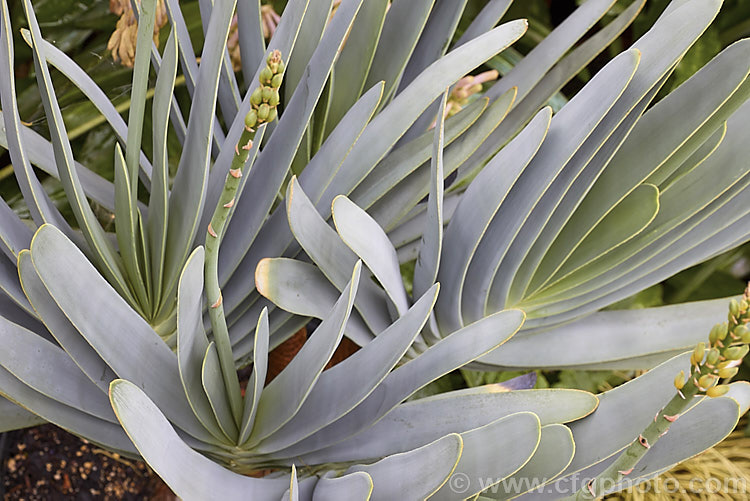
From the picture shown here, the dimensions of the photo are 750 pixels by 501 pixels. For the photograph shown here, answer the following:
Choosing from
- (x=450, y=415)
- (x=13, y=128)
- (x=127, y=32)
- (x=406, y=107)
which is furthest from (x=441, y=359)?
(x=127, y=32)

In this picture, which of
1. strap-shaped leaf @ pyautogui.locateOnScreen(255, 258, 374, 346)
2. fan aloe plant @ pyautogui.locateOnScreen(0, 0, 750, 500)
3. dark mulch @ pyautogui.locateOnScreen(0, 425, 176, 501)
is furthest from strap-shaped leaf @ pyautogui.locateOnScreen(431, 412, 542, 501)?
dark mulch @ pyautogui.locateOnScreen(0, 425, 176, 501)

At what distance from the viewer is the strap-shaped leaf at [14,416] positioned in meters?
0.39

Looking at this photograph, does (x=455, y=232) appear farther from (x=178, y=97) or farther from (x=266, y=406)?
(x=178, y=97)

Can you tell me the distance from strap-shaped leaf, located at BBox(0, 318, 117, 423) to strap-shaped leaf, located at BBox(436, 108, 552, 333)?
202 millimetres

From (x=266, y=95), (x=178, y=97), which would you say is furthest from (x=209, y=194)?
(x=178, y=97)

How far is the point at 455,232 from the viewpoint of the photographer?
39 cm

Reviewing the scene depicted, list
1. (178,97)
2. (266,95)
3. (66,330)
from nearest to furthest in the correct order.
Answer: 1. (266,95)
2. (66,330)
3. (178,97)

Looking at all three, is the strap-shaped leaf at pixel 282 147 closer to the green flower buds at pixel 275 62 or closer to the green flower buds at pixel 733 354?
the green flower buds at pixel 275 62

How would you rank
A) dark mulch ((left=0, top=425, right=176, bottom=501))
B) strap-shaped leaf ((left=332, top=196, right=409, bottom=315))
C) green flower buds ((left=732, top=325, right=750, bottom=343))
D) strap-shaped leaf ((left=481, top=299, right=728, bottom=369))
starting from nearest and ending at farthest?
green flower buds ((left=732, top=325, right=750, bottom=343)), strap-shaped leaf ((left=332, top=196, right=409, bottom=315)), strap-shaped leaf ((left=481, top=299, right=728, bottom=369)), dark mulch ((left=0, top=425, right=176, bottom=501))

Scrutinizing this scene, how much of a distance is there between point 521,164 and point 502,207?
4 cm

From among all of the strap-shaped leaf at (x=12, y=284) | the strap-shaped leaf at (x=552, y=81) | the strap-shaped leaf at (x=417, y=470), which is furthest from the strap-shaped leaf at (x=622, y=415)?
the strap-shaped leaf at (x=12, y=284)

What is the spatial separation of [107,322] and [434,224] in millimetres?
172

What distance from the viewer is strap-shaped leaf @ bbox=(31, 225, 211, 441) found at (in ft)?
0.94

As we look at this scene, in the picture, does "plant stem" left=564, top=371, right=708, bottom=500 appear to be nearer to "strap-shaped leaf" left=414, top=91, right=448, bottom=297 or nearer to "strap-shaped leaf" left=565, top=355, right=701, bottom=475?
"strap-shaped leaf" left=565, top=355, right=701, bottom=475
